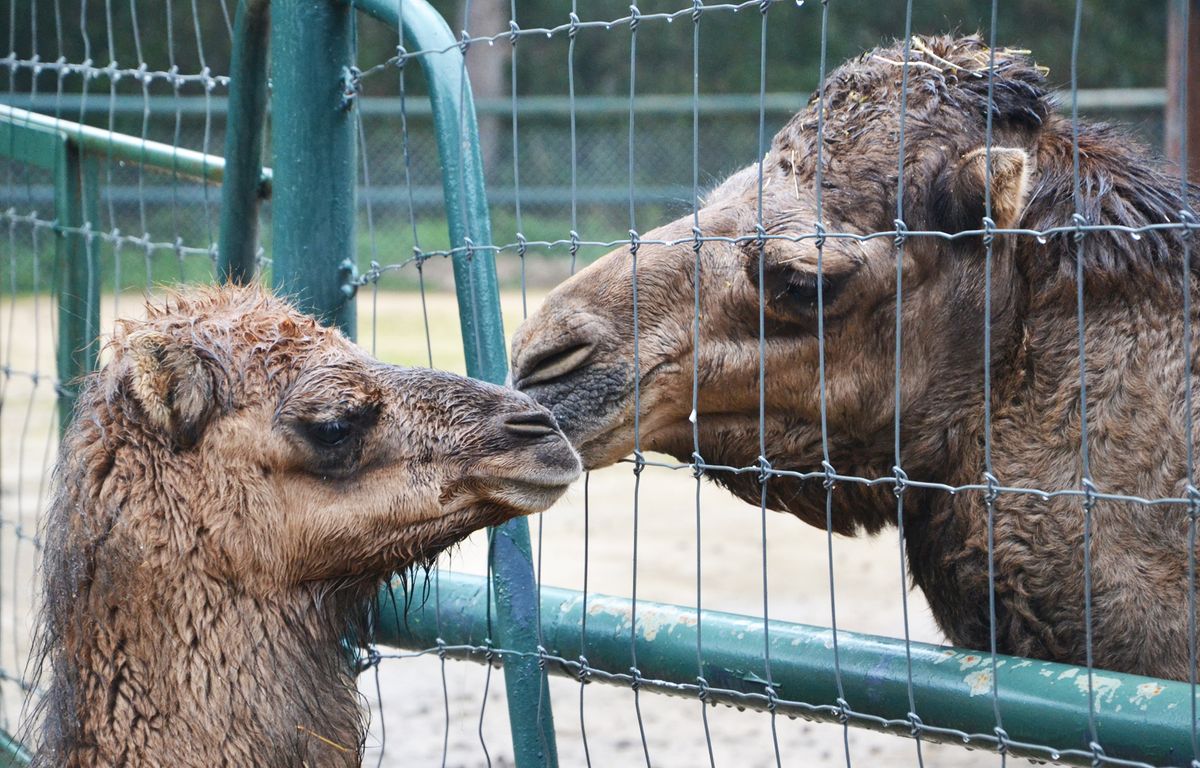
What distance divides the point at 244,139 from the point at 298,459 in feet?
4.04

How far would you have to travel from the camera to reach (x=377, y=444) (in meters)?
2.60

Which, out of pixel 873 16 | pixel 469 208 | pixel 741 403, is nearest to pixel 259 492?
pixel 469 208

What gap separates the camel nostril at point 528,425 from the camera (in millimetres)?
2578

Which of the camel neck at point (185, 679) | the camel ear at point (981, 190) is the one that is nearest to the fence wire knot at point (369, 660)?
the camel neck at point (185, 679)

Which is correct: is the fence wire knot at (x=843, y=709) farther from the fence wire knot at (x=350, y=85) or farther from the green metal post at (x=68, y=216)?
the green metal post at (x=68, y=216)

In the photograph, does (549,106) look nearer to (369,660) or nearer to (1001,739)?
(369,660)

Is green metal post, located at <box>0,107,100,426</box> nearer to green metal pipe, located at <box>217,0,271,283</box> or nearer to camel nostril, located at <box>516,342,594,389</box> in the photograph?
green metal pipe, located at <box>217,0,271,283</box>

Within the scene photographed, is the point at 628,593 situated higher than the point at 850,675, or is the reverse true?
the point at 850,675

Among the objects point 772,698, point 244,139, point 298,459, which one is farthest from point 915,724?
point 244,139

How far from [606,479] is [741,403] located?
25.1 feet

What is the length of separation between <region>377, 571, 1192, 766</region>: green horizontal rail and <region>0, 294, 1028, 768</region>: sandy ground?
0.41 ft

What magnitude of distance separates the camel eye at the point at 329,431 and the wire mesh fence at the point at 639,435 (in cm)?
43

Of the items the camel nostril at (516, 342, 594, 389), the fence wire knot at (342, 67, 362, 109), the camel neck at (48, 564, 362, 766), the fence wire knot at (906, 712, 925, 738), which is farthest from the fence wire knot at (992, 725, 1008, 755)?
the fence wire knot at (342, 67, 362, 109)

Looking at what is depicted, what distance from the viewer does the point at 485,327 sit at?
9.52ft
